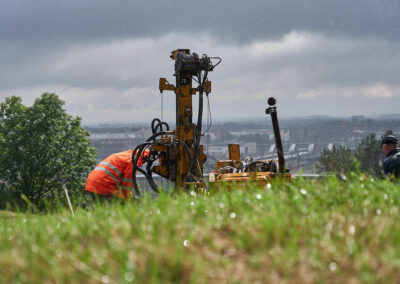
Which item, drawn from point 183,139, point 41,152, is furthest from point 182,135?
point 41,152

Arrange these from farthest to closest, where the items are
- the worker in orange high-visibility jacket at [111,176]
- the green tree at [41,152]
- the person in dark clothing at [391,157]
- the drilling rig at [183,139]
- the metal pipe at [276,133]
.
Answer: the green tree at [41,152]
the drilling rig at [183,139]
the worker in orange high-visibility jacket at [111,176]
the metal pipe at [276,133]
the person in dark clothing at [391,157]

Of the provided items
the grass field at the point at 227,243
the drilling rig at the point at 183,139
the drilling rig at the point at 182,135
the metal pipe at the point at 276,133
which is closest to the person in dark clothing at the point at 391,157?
the metal pipe at the point at 276,133

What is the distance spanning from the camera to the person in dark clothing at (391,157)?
721 centimetres

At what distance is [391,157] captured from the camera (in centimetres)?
732

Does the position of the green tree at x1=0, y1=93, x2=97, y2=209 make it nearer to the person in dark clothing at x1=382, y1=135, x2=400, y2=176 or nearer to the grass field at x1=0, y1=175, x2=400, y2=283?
the person in dark clothing at x1=382, y1=135, x2=400, y2=176

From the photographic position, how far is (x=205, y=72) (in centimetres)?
1123

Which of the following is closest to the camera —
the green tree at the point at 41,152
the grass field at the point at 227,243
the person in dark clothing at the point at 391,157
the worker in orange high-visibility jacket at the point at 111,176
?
the grass field at the point at 227,243

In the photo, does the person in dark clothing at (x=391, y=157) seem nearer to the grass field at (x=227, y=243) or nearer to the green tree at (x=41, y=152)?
the grass field at (x=227, y=243)

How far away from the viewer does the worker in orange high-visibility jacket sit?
1018 centimetres

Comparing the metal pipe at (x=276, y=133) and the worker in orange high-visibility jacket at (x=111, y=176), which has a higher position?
the metal pipe at (x=276, y=133)

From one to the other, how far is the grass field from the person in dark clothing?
2.53m

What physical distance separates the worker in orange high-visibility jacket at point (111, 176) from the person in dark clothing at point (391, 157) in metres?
4.93

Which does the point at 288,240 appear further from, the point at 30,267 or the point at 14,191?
the point at 14,191

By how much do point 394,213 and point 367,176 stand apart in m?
1.39
